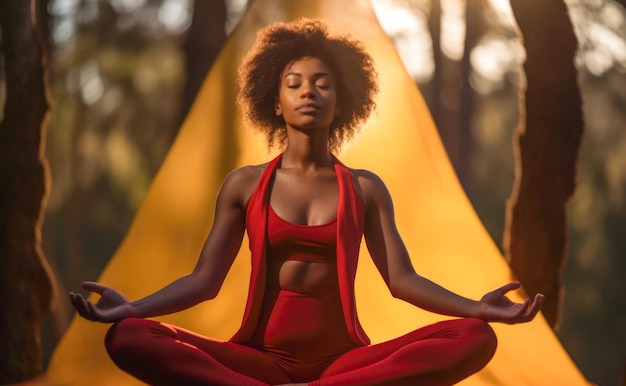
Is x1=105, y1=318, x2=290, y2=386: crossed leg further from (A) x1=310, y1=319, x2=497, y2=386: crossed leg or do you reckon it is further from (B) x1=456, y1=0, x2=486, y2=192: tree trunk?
(B) x1=456, y1=0, x2=486, y2=192: tree trunk

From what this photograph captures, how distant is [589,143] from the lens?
648cm

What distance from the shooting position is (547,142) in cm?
463

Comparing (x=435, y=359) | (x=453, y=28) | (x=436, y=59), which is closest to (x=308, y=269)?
(x=435, y=359)

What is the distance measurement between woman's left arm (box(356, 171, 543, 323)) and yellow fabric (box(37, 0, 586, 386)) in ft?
2.74

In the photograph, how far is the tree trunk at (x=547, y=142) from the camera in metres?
4.61

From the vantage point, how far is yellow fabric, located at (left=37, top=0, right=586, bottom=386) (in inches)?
147

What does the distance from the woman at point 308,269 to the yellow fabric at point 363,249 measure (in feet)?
2.83

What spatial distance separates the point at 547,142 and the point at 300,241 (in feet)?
7.38

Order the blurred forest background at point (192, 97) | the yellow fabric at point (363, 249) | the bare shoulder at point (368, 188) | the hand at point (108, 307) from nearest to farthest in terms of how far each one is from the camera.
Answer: the hand at point (108, 307), the bare shoulder at point (368, 188), the yellow fabric at point (363, 249), the blurred forest background at point (192, 97)

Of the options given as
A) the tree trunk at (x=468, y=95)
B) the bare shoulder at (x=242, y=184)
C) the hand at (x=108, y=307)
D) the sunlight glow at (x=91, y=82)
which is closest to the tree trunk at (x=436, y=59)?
the tree trunk at (x=468, y=95)

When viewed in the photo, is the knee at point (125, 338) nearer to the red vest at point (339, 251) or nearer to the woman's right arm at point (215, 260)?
the woman's right arm at point (215, 260)

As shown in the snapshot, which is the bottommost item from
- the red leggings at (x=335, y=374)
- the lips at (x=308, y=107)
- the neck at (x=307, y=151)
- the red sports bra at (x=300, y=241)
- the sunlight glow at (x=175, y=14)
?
the red leggings at (x=335, y=374)

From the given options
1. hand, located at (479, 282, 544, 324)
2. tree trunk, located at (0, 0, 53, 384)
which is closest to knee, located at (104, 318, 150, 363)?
hand, located at (479, 282, 544, 324)

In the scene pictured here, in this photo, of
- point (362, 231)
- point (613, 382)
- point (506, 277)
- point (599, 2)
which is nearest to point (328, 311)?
point (362, 231)
